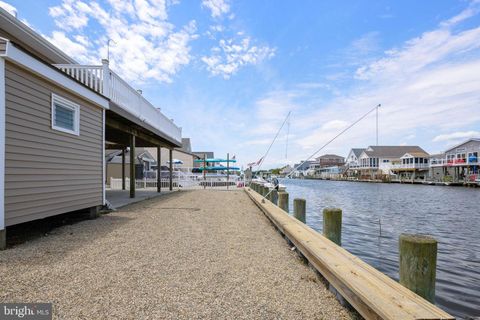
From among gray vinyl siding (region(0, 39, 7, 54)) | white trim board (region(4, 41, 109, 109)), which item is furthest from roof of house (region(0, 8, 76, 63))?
gray vinyl siding (region(0, 39, 7, 54))

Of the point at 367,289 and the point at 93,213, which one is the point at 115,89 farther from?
the point at 367,289

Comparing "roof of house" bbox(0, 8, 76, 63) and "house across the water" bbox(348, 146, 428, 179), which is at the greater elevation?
"roof of house" bbox(0, 8, 76, 63)

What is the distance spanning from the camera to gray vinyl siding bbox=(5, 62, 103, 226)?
5.01 m

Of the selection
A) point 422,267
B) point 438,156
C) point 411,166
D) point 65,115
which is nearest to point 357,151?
point 411,166

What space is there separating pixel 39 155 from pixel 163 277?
13.3ft

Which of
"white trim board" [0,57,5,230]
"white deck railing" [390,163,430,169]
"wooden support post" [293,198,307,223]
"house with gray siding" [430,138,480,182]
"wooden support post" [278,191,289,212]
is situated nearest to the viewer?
"white trim board" [0,57,5,230]

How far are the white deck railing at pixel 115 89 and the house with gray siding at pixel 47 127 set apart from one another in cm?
3

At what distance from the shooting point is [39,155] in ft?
18.7

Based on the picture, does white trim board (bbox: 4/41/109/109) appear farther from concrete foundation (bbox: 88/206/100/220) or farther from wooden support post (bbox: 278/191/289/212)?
wooden support post (bbox: 278/191/289/212)

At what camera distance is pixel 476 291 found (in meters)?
4.95

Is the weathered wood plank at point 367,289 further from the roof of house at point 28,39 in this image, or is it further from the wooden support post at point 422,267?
the roof of house at point 28,39

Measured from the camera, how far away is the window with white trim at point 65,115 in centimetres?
624

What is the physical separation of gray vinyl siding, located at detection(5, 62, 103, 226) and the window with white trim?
0.14 m

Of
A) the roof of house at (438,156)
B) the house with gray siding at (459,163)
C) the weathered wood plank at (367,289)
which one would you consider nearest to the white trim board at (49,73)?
the weathered wood plank at (367,289)
